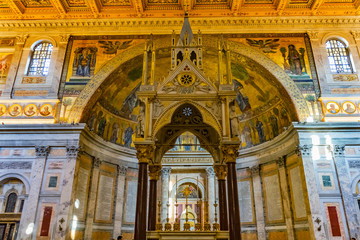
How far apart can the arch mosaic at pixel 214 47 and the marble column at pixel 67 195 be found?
71.7 inches

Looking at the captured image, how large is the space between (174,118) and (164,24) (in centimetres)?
767

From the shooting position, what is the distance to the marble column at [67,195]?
494 inches

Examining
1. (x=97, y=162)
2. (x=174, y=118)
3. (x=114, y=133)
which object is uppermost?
(x=114, y=133)

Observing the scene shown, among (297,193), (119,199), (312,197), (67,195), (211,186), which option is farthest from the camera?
(211,186)

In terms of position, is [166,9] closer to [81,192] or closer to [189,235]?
[81,192]

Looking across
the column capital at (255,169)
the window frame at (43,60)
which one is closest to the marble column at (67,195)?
the window frame at (43,60)

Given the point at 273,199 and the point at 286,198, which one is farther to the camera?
the point at 273,199

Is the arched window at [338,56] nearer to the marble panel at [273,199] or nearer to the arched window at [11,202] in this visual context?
the marble panel at [273,199]

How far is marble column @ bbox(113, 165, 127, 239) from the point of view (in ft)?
54.3

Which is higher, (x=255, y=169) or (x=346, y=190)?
(x=255, y=169)

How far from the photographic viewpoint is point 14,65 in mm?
15664

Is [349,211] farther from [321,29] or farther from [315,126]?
[321,29]

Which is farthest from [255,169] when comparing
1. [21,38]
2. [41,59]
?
[21,38]

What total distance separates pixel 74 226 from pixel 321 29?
1717 cm
